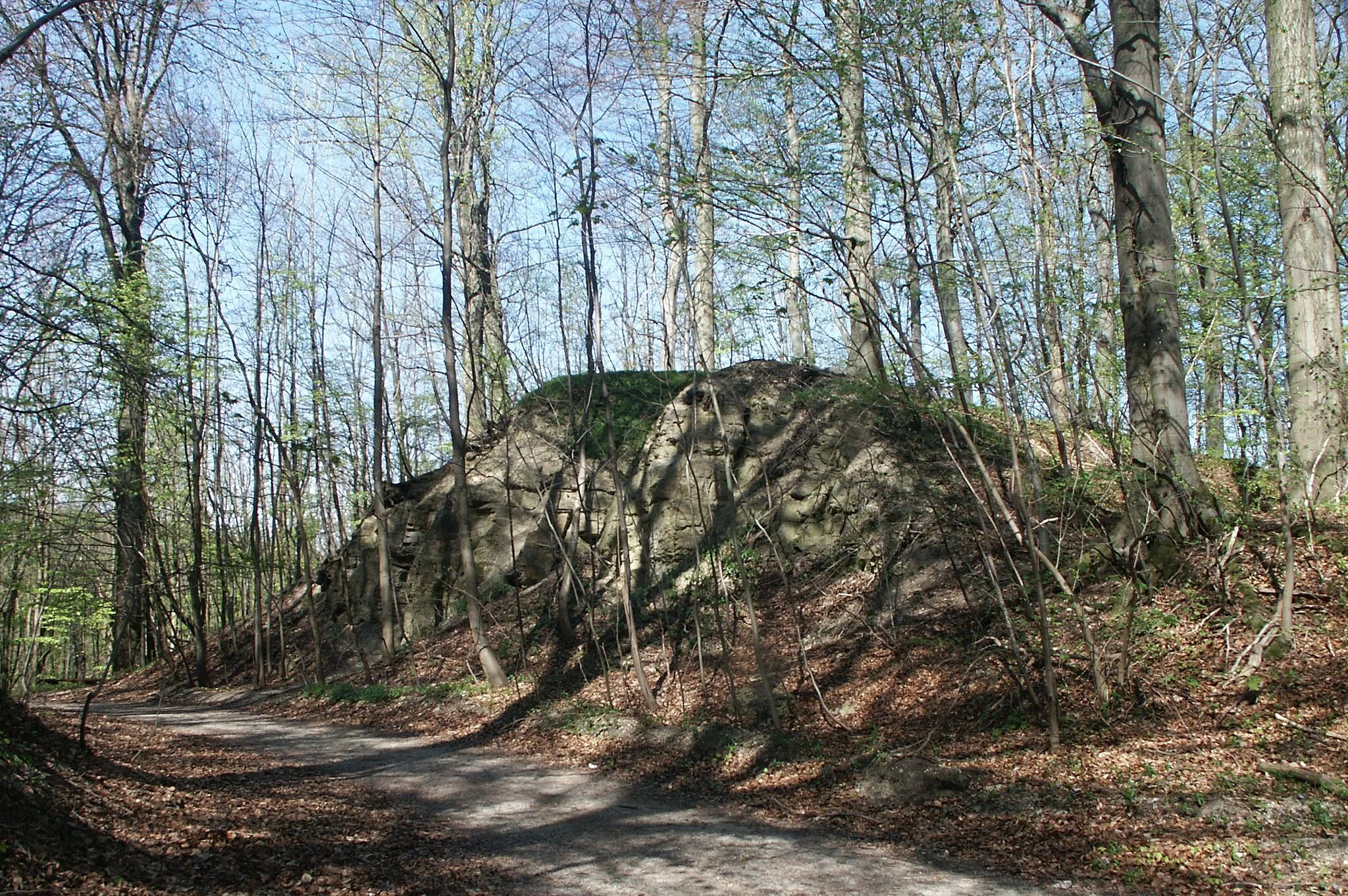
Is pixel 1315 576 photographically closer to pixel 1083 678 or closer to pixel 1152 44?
pixel 1083 678

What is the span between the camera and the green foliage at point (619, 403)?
1795 centimetres

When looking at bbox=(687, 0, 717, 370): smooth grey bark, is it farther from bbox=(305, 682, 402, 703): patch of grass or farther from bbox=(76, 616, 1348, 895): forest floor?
bbox=(305, 682, 402, 703): patch of grass

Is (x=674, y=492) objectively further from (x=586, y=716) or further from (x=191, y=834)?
(x=191, y=834)

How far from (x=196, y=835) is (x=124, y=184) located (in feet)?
60.7

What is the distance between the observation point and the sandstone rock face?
13.7 metres

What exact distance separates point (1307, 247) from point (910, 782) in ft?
25.1

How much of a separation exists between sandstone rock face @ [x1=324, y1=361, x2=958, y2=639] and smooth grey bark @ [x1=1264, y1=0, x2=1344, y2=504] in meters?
4.30

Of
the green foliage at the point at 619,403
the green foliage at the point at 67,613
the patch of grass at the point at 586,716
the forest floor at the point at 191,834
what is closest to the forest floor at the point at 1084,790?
the patch of grass at the point at 586,716

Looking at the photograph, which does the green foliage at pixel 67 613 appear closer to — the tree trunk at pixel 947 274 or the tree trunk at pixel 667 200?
the tree trunk at pixel 667 200

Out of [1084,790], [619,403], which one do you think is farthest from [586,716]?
[619,403]

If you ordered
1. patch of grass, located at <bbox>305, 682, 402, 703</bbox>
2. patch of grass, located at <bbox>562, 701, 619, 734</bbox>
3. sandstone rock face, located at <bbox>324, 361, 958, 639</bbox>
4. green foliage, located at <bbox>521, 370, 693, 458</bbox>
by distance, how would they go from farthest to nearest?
1. green foliage, located at <bbox>521, 370, 693, 458</bbox>
2. patch of grass, located at <bbox>305, 682, 402, 703</bbox>
3. sandstone rock face, located at <bbox>324, 361, 958, 639</bbox>
4. patch of grass, located at <bbox>562, 701, 619, 734</bbox>

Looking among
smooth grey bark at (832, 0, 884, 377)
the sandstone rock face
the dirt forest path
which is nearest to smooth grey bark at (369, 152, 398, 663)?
the sandstone rock face

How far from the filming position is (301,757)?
1055 cm

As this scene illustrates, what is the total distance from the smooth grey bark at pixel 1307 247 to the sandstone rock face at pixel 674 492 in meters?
4.30
